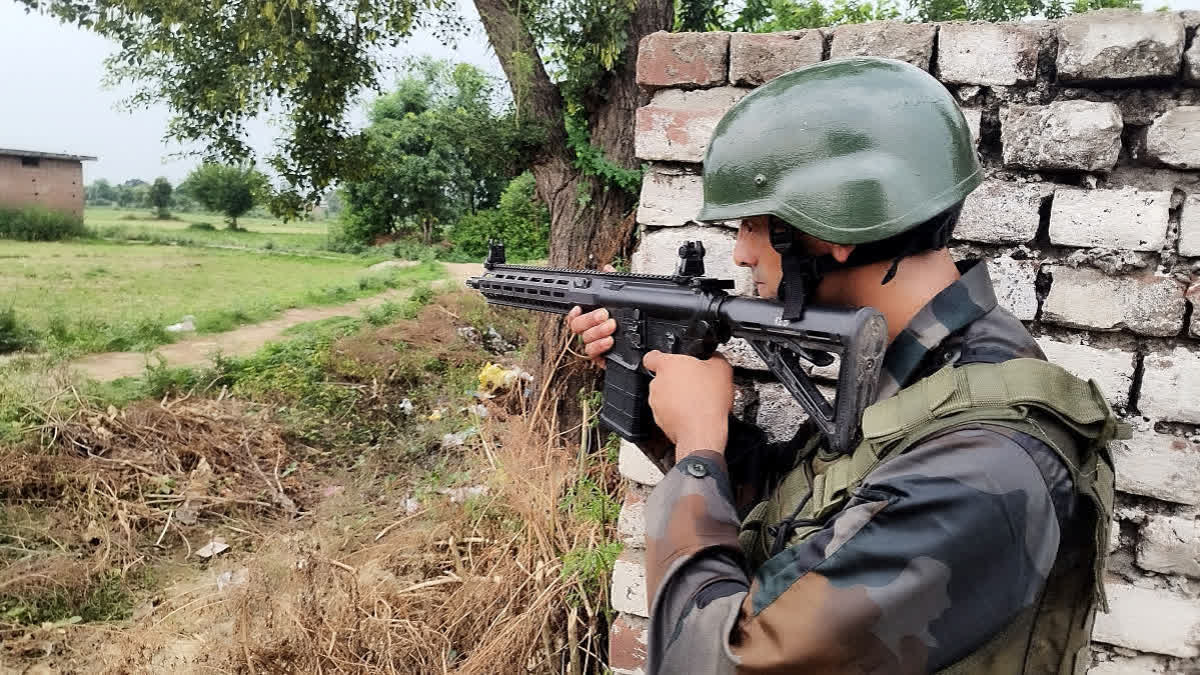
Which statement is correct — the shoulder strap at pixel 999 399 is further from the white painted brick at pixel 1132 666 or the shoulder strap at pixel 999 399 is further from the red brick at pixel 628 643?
the red brick at pixel 628 643

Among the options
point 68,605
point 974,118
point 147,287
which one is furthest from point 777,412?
point 147,287

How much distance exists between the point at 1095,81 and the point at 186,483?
527 cm

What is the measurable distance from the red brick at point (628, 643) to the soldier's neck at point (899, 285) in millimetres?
1381

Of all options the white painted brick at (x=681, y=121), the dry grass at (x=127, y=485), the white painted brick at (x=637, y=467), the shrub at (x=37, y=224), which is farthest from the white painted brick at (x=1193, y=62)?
the shrub at (x=37, y=224)

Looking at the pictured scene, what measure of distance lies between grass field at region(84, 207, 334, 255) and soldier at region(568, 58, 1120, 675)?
19756 mm

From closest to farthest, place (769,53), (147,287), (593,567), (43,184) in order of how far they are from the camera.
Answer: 1. (769,53)
2. (593,567)
3. (147,287)
4. (43,184)

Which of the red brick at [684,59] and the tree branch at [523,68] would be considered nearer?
the red brick at [684,59]

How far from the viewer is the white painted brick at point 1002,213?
1865 mm

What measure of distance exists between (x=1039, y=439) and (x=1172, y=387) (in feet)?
3.43

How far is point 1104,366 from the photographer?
1.86m

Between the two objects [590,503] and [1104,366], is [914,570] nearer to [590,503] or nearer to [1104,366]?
[1104,366]

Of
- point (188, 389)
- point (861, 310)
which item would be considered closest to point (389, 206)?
point (188, 389)

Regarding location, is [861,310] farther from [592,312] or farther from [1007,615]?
[592,312]

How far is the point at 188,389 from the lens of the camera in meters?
6.83
